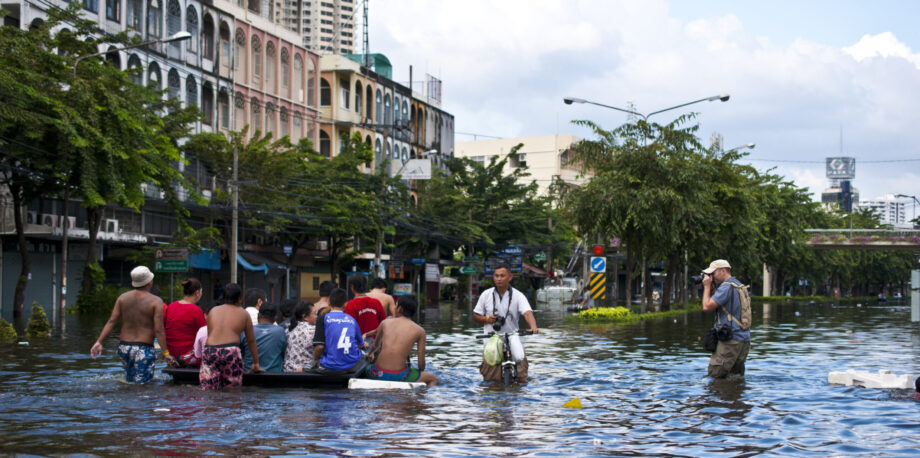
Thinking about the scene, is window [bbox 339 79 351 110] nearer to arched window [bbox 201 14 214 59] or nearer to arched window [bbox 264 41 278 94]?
arched window [bbox 264 41 278 94]

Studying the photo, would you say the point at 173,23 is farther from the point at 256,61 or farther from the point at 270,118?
the point at 270,118

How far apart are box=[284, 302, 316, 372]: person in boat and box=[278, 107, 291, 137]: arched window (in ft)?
162

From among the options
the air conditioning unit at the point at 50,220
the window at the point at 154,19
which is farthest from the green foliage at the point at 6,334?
the window at the point at 154,19

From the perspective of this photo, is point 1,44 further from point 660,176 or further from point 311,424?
point 660,176

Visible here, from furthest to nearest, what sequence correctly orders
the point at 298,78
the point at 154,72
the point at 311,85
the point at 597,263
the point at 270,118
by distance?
the point at 311,85 → the point at 298,78 → the point at 270,118 → the point at 154,72 → the point at 597,263

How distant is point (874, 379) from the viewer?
544 inches

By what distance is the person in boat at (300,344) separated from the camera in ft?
46.1

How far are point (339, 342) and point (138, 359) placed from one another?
253 centimetres

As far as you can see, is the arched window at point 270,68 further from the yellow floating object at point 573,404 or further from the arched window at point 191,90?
the yellow floating object at point 573,404

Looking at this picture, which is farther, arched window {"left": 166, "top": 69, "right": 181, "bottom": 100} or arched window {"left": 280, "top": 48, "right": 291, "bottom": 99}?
arched window {"left": 280, "top": 48, "right": 291, "bottom": 99}

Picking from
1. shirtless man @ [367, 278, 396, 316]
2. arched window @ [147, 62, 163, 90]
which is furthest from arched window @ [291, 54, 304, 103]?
shirtless man @ [367, 278, 396, 316]

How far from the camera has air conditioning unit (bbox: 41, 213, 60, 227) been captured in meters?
41.7

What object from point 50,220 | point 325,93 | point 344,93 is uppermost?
point 344,93

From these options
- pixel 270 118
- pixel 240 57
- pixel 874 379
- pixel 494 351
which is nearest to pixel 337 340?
pixel 494 351
